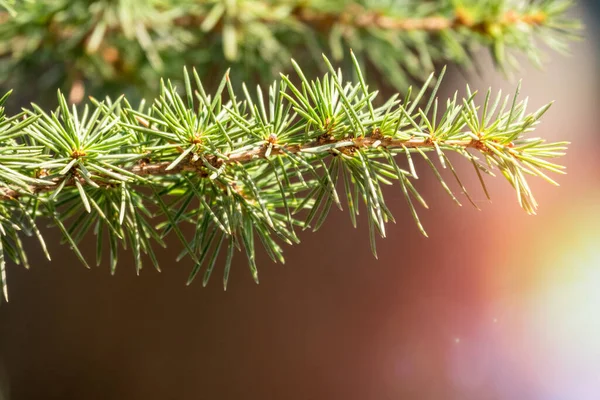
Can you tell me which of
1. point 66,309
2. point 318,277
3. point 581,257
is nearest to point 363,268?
point 318,277

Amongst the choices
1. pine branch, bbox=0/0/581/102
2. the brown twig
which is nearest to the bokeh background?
pine branch, bbox=0/0/581/102

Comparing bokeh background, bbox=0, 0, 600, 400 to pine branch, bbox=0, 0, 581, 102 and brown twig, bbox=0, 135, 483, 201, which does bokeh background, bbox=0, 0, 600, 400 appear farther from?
brown twig, bbox=0, 135, 483, 201

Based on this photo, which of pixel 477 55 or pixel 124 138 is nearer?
pixel 124 138

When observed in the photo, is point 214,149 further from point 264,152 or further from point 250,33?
point 250,33

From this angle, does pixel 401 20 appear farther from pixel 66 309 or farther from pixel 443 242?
pixel 66 309

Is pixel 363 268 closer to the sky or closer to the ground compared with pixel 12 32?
closer to the ground
